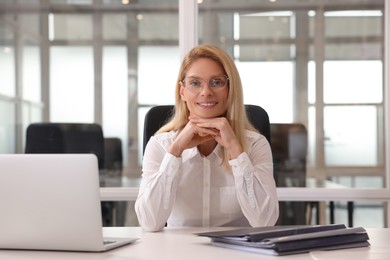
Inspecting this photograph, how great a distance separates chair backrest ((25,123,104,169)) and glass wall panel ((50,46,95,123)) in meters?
0.04

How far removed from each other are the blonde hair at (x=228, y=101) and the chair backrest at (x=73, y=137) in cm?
127

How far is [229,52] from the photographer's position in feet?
13.9

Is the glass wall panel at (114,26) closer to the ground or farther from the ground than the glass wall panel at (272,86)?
farther from the ground

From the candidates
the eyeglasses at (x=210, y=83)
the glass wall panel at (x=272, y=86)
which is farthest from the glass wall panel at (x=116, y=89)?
the eyeglasses at (x=210, y=83)

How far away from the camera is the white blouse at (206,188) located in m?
2.80

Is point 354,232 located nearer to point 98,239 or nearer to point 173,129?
point 98,239

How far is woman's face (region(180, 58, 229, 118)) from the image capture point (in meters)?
2.94

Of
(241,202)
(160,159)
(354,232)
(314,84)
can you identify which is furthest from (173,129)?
(314,84)

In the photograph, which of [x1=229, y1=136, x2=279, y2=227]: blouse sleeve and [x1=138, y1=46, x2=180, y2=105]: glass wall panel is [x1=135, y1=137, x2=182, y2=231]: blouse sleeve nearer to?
[x1=229, y1=136, x2=279, y2=227]: blouse sleeve

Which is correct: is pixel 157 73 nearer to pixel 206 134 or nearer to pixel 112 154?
pixel 112 154

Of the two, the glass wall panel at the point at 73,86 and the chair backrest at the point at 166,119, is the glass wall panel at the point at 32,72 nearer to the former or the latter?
the glass wall panel at the point at 73,86

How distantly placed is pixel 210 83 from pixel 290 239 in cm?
114

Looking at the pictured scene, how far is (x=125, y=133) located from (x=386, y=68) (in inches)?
59.4

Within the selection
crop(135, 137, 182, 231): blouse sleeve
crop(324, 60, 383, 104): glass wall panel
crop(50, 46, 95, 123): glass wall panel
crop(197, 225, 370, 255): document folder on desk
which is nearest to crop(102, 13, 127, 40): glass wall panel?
crop(50, 46, 95, 123): glass wall panel
